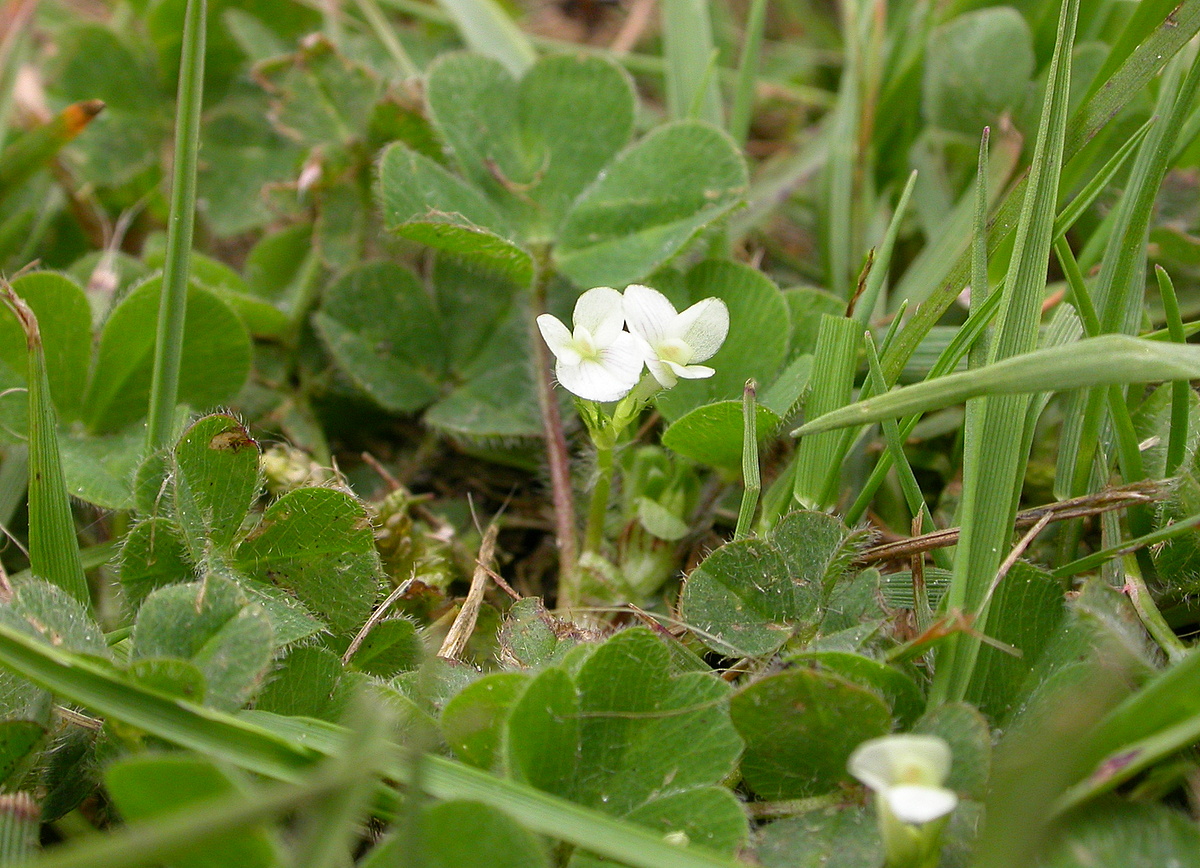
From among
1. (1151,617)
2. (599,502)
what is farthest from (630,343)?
(1151,617)

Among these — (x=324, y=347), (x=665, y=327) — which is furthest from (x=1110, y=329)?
(x=324, y=347)

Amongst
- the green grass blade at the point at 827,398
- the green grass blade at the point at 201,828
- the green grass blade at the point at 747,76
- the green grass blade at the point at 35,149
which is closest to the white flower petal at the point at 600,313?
the green grass blade at the point at 827,398

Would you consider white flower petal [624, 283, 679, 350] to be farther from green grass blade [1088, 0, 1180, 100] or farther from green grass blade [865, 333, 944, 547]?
green grass blade [1088, 0, 1180, 100]

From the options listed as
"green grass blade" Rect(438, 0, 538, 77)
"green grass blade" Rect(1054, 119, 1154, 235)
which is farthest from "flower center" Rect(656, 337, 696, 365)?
"green grass blade" Rect(438, 0, 538, 77)

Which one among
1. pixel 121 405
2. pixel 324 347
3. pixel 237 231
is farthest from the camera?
pixel 237 231

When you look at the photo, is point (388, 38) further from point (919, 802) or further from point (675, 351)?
point (919, 802)

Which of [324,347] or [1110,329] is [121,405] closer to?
[324,347]
